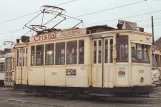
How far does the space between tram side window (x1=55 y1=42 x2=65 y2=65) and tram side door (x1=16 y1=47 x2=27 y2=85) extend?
11.1ft

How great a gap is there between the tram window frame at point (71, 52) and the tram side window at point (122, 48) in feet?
8.69

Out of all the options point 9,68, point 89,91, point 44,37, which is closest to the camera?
point 89,91

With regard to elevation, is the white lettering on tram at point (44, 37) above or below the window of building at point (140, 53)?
above

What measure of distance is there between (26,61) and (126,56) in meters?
7.74

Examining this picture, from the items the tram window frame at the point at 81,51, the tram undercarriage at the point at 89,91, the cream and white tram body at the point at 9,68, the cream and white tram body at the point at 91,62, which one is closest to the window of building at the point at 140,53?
the cream and white tram body at the point at 91,62

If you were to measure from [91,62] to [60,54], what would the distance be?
7.61 feet

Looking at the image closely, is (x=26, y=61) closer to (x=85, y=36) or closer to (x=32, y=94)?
(x=32, y=94)

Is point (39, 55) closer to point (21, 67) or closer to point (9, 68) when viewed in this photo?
point (21, 67)

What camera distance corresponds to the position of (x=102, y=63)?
1764 cm

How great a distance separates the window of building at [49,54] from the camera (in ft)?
67.2

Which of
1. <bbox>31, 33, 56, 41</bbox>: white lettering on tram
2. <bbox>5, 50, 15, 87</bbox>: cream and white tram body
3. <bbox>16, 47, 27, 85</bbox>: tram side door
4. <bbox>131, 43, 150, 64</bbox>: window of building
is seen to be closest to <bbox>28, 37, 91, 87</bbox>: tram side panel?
<bbox>31, 33, 56, 41</bbox>: white lettering on tram

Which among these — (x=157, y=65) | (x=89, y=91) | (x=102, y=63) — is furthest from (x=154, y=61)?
(x=102, y=63)

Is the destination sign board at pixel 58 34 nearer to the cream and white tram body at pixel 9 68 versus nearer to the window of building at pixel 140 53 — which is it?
the window of building at pixel 140 53

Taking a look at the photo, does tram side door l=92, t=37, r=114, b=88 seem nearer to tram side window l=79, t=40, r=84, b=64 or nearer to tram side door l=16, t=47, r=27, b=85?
tram side window l=79, t=40, r=84, b=64
